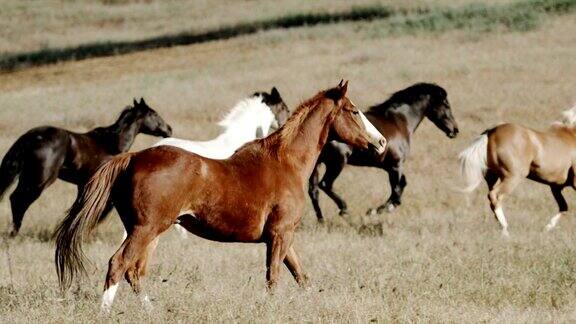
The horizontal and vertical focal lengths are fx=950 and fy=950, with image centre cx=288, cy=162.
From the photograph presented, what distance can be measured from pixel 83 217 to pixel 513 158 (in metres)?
7.77

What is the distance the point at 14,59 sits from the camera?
138 ft

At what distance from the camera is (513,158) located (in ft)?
43.7

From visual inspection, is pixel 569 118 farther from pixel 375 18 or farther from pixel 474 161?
pixel 375 18

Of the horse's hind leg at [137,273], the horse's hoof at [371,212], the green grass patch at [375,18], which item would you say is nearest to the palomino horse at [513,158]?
the horse's hoof at [371,212]

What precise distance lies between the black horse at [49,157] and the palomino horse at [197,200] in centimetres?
536

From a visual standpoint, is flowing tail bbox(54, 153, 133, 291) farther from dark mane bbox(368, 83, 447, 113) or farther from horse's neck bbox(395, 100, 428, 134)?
horse's neck bbox(395, 100, 428, 134)

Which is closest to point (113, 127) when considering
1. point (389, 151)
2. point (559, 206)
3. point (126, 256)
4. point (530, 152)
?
point (389, 151)

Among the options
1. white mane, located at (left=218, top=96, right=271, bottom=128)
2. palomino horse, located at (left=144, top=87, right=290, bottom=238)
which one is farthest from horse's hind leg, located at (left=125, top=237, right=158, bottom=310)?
white mane, located at (left=218, top=96, right=271, bottom=128)

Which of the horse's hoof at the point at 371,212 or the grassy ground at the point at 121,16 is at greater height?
the horse's hoof at the point at 371,212

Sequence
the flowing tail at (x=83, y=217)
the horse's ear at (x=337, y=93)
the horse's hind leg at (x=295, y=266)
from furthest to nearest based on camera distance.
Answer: the horse's ear at (x=337, y=93) → the horse's hind leg at (x=295, y=266) → the flowing tail at (x=83, y=217)

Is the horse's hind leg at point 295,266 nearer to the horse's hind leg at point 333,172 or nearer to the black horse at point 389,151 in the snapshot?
the black horse at point 389,151

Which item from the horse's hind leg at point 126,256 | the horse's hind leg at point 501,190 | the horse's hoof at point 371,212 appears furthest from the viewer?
the horse's hoof at point 371,212

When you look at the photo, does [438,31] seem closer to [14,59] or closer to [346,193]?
[14,59]

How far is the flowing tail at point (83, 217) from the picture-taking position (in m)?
7.11
